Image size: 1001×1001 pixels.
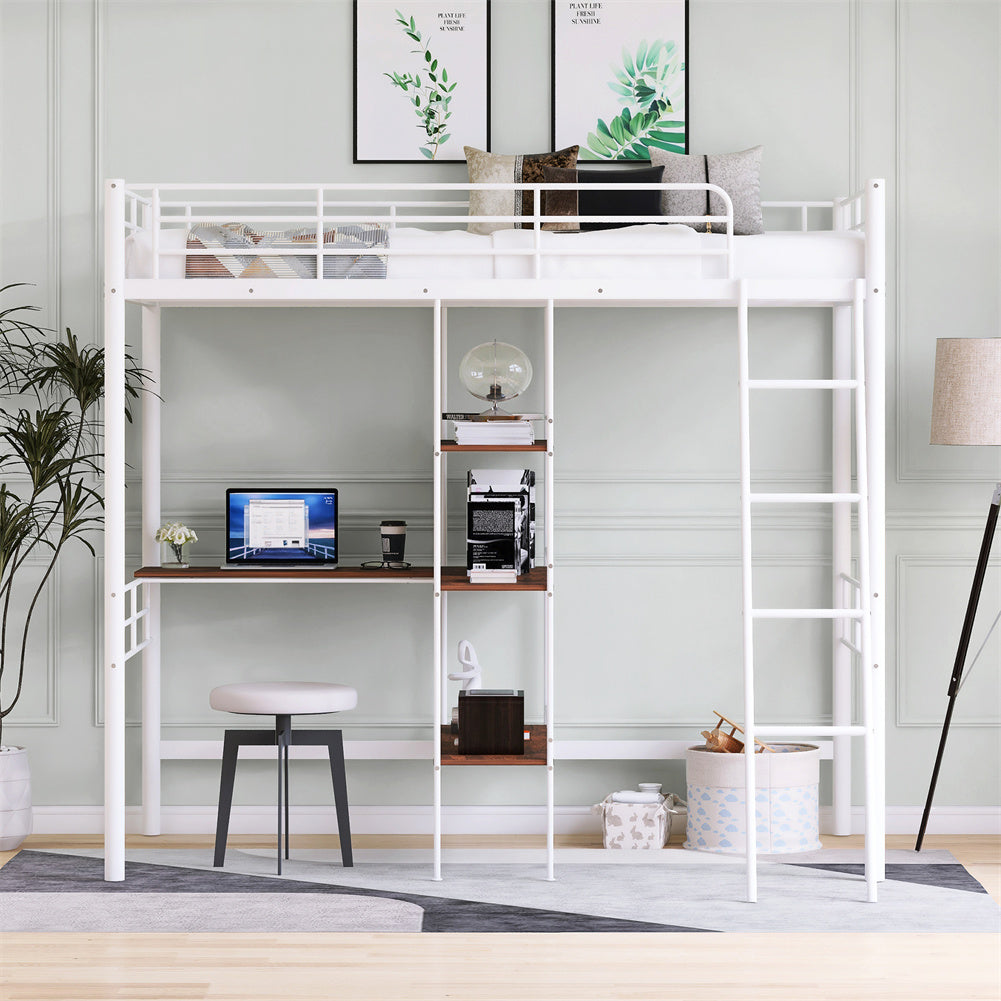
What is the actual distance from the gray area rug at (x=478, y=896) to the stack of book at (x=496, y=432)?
4.58 ft

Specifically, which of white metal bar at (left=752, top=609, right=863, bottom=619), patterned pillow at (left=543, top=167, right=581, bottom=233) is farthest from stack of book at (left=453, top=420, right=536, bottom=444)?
white metal bar at (left=752, top=609, right=863, bottom=619)

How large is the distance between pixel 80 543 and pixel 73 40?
6.09 feet

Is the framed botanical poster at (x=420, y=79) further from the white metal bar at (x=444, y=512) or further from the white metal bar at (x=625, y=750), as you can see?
the white metal bar at (x=625, y=750)

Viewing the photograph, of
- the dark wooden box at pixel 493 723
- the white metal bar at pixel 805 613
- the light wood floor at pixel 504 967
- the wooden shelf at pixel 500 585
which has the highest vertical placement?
the wooden shelf at pixel 500 585

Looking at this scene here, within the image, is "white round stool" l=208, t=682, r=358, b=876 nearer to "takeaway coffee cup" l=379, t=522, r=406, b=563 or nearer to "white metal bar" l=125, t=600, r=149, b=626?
"white metal bar" l=125, t=600, r=149, b=626

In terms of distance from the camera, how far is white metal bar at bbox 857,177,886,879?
3.66 m

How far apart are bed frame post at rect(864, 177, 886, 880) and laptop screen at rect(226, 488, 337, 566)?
180 cm

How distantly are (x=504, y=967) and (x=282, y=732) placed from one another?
115 centimetres

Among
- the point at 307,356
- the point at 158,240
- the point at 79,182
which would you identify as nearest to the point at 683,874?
the point at 307,356

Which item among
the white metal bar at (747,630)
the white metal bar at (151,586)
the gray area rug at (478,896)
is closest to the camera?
the gray area rug at (478,896)

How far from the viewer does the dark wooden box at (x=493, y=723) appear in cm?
374

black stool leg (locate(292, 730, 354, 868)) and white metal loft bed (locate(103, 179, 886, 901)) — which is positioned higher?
white metal loft bed (locate(103, 179, 886, 901))

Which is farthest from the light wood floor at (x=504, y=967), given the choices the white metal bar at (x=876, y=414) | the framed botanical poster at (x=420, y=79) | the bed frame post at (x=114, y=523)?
the framed botanical poster at (x=420, y=79)

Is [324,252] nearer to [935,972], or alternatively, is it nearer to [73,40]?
[73,40]
